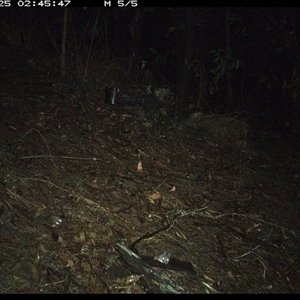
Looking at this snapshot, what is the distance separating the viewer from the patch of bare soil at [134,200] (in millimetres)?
2014

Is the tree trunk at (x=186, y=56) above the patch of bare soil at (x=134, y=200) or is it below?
above

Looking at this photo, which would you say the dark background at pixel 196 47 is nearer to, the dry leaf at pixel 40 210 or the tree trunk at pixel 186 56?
the tree trunk at pixel 186 56

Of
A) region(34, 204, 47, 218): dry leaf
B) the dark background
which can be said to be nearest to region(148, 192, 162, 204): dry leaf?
region(34, 204, 47, 218): dry leaf

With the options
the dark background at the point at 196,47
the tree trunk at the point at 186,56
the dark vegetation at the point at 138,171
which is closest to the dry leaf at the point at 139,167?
Answer: the dark vegetation at the point at 138,171

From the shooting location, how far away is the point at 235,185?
324 centimetres

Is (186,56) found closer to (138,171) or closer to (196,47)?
(196,47)

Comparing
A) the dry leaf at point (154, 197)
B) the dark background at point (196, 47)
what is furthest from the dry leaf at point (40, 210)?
the dark background at point (196, 47)

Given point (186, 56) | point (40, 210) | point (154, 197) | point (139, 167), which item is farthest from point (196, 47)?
point (40, 210)

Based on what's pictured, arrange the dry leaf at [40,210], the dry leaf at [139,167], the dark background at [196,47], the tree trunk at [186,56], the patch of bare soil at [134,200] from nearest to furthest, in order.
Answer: the patch of bare soil at [134,200]
the dry leaf at [40,210]
the dry leaf at [139,167]
the tree trunk at [186,56]
the dark background at [196,47]

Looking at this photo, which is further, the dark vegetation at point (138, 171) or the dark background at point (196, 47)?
the dark background at point (196, 47)

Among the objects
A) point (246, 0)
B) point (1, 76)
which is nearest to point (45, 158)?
point (1, 76)

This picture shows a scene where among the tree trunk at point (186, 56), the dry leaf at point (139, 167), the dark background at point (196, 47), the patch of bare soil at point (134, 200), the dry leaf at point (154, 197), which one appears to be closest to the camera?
the patch of bare soil at point (134, 200)
